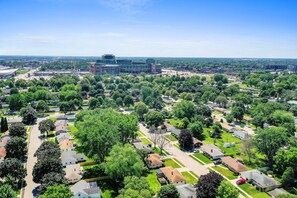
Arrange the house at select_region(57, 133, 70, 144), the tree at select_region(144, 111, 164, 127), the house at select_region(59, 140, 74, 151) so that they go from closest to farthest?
the house at select_region(59, 140, 74, 151) < the house at select_region(57, 133, 70, 144) < the tree at select_region(144, 111, 164, 127)

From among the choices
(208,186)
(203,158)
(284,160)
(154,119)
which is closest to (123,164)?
(208,186)

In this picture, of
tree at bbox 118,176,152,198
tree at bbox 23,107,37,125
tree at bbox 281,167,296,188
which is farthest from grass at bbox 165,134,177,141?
tree at bbox 23,107,37,125

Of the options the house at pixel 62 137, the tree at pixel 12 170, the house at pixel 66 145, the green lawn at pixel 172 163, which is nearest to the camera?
the tree at pixel 12 170

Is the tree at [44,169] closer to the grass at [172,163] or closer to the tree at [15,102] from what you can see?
the grass at [172,163]

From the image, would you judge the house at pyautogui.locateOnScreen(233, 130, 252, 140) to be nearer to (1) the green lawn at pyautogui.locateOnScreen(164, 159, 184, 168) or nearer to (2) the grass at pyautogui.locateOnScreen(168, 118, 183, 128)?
(2) the grass at pyautogui.locateOnScreen(168, 118, 183, 128)

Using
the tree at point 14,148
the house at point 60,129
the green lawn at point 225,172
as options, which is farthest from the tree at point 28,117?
the green lawn at point 225,172

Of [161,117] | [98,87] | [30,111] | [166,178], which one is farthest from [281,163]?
[98,87]

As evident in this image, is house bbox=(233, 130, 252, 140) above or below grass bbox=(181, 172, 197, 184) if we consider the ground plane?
above

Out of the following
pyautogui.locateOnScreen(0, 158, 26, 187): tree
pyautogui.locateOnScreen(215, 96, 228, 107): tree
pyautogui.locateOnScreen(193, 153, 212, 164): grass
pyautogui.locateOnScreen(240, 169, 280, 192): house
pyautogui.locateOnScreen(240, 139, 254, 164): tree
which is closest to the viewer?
pyautogui.locateOnScreen(0, 158, 26, 187): tree

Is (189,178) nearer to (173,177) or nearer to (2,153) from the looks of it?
(173,177)
